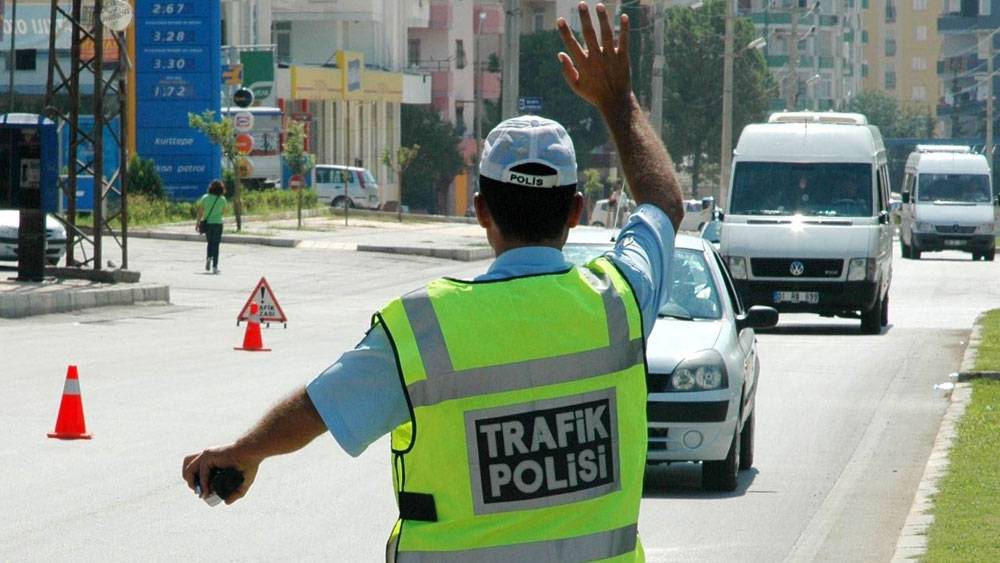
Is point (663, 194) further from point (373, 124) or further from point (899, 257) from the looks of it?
point (373, 124)

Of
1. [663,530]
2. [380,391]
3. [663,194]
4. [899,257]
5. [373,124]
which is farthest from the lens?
[373,124]

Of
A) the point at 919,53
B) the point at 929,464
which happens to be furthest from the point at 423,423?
the point at 919,53

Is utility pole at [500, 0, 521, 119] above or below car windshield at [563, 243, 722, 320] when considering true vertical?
above

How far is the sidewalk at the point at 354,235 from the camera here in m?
41.4

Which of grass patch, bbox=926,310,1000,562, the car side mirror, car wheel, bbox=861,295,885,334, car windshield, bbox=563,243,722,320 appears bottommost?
car wheel, bbox=861,295,885,334

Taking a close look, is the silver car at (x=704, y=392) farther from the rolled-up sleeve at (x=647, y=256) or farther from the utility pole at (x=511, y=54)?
the utility pole at (x=511, y=54)

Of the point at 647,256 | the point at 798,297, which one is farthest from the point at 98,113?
the point at 647,256

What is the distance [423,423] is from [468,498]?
15cm

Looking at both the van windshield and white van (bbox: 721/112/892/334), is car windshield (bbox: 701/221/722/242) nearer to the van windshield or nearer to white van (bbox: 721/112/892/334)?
white van (bbox: 721/112/892/334)

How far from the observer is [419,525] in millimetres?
3250

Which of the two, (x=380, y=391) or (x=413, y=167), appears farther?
(x=413, y=167)

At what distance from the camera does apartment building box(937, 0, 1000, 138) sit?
140 meters

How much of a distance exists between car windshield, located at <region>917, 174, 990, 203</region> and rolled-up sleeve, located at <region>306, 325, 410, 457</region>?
4347cm

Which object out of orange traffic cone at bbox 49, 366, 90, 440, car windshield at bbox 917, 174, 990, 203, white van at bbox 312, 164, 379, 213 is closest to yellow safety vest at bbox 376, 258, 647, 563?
orange traffic cone at bbox 49, 366, 90, 440
